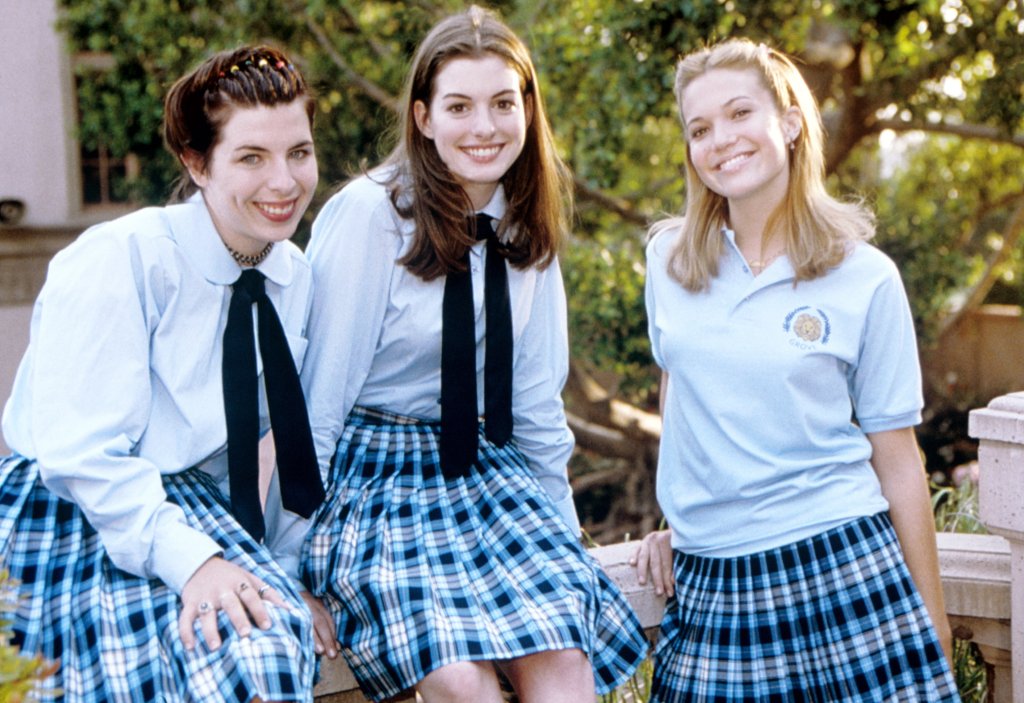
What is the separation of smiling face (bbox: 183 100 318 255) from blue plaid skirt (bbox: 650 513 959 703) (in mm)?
1161

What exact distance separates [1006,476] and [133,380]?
5.98 feet

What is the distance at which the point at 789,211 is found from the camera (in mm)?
2701

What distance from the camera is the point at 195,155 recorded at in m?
2.48

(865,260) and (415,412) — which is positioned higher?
(865,260)

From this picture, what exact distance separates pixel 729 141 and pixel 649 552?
0.93 m

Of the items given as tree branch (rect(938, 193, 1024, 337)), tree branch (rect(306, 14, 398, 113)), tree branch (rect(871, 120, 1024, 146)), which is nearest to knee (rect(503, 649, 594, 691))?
tree branch (rect(306, 14, 398, 113))

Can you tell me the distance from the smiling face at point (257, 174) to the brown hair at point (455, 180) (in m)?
0.30

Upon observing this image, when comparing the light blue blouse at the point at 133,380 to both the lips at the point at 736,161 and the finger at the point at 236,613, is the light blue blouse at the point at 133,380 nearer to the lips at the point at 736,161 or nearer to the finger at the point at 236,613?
the finger at the point at 236,613

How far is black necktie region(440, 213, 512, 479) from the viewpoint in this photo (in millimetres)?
2652

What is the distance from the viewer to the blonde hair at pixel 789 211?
262 cm

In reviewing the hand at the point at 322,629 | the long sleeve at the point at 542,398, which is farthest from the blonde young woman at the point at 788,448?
the hand at the point at 322,629

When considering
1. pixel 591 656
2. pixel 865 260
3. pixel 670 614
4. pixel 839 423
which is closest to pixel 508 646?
pixel 591 656

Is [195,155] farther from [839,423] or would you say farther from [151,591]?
[839,423]

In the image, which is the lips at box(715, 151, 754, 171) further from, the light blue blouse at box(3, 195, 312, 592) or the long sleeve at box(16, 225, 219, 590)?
the long sleeve at box(16, 225, 219, 590)
